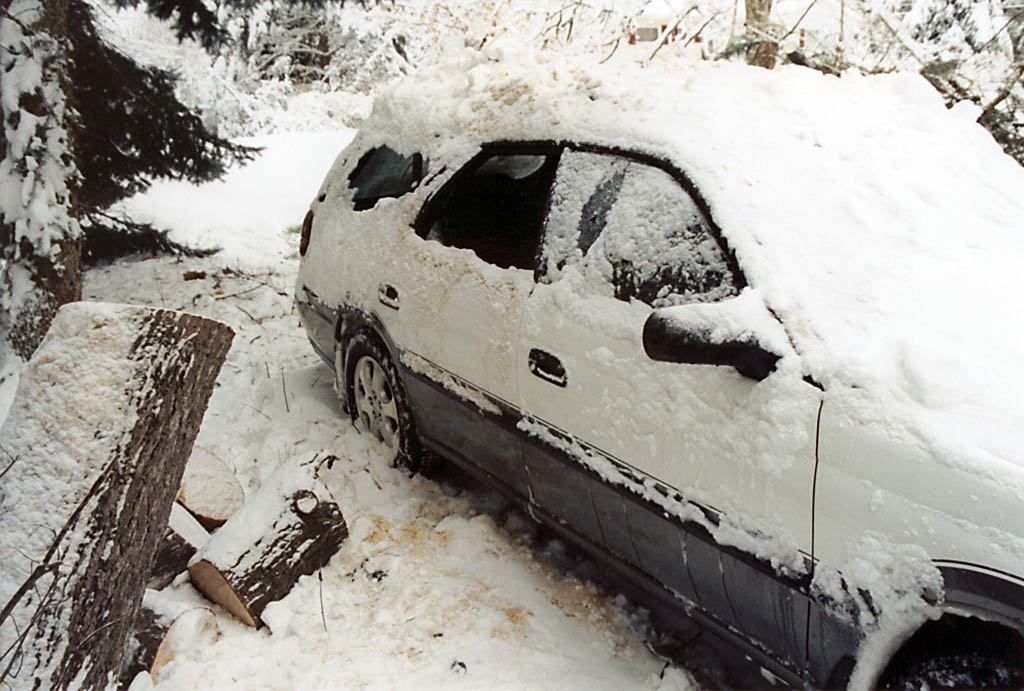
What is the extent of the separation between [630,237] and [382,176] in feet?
5.84

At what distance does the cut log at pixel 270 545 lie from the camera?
2.51 metres

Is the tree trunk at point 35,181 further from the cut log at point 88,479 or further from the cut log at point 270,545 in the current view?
the cut log at point 88,479

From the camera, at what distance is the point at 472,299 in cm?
271

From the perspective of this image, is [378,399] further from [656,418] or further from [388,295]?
[656,418]

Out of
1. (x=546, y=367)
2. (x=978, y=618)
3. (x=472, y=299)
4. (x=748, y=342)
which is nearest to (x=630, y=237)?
(x=546, y=367)

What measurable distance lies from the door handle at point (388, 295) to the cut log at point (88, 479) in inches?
42.9

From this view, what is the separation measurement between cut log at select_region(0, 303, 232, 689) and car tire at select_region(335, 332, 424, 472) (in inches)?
50.1

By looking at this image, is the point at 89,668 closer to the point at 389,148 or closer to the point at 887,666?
the point at 887,666

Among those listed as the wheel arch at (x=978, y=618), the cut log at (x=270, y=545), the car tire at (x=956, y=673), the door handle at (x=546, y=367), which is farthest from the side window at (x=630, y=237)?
the cut log at (x=270, y=545)

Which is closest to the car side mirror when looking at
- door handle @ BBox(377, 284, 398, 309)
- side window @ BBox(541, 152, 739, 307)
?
side window @ BBox(541, 152, 739, 307)

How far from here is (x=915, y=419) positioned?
1538 millimetres

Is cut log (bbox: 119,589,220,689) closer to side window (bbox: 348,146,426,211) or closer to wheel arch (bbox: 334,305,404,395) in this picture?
wheel arch (bbox: 334,305,404,395)

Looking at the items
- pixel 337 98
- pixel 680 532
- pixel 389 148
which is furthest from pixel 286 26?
pixel 680 532

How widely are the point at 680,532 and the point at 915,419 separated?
0.75 meters
